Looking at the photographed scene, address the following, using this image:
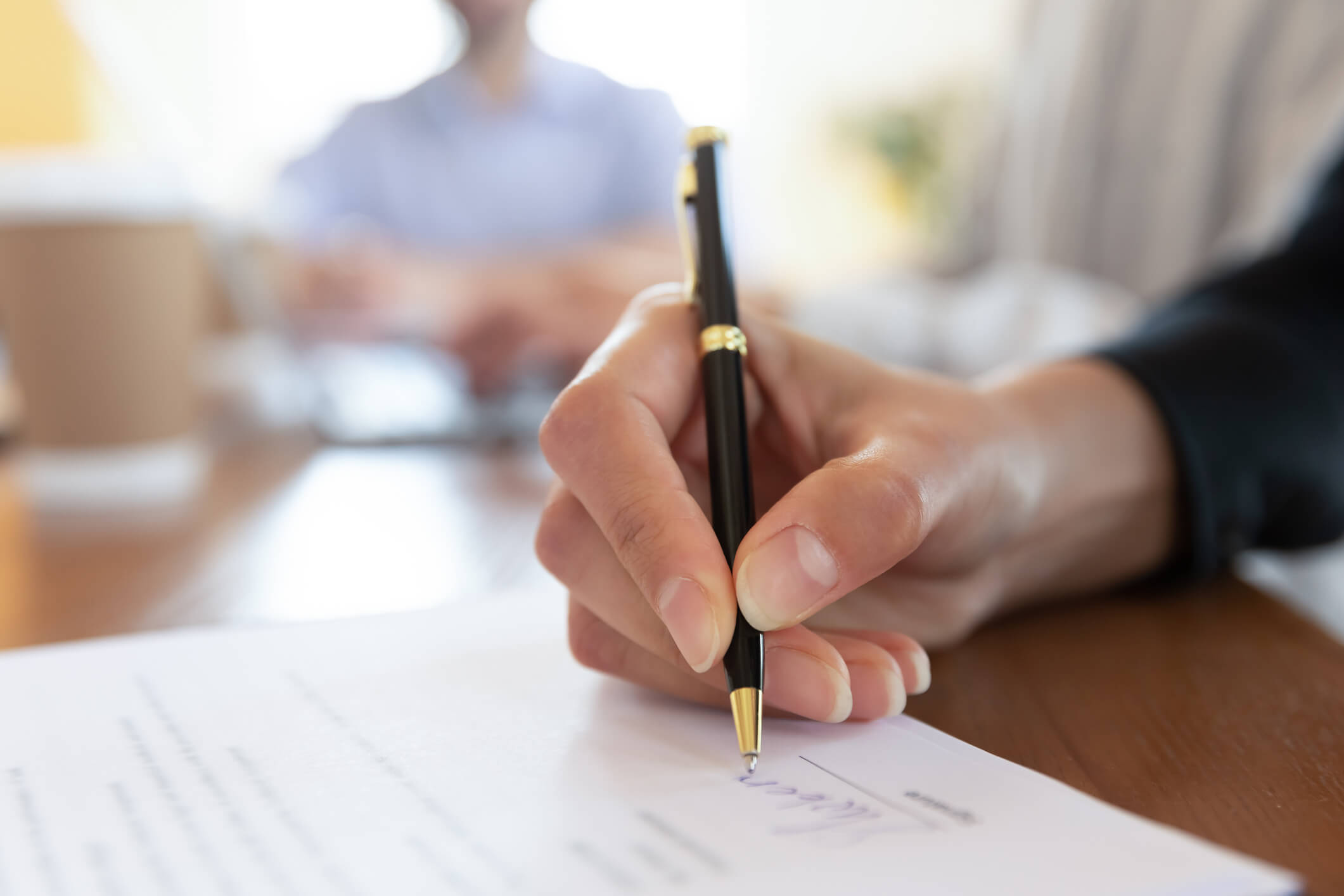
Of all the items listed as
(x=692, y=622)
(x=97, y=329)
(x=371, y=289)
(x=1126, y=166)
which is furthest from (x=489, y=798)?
(x=1126, y=166)

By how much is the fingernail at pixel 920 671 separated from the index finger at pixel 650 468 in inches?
2.3

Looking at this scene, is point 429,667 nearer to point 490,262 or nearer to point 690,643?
point 690,643

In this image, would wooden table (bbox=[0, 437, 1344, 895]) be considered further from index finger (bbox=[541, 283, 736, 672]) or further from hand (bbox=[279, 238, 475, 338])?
hand (bbox=[279, 238, 475, 338])

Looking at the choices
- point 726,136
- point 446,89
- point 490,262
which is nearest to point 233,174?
point 446,89

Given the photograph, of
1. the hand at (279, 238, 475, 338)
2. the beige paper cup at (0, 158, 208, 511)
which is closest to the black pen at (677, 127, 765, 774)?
the beige paper cup at (0, 158, 208, 511)

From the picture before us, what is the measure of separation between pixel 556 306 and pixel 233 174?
3.04 meters

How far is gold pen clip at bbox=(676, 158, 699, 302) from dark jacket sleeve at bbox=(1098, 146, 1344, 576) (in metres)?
0.18

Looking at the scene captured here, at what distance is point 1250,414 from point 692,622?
283 millimetres

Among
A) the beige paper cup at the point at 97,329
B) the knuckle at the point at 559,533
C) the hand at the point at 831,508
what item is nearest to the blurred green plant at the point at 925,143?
the beige paper cup at the point at 97,329

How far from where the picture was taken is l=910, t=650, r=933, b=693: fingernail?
0.26m

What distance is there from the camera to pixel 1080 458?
0.37 metres

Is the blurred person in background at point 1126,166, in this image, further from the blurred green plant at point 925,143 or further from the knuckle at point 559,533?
the blurred green plant at point 925,143

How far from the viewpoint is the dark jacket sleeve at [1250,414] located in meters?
0.39
